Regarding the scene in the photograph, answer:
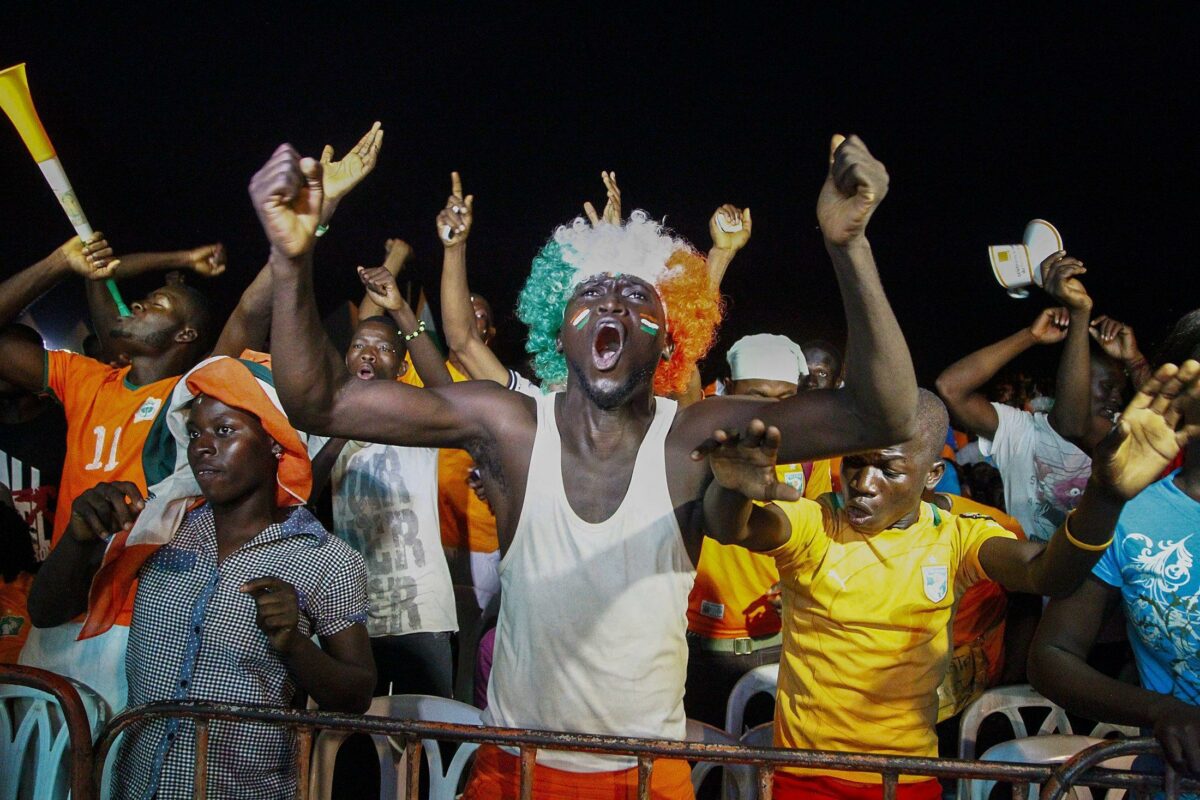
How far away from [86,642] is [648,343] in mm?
2200

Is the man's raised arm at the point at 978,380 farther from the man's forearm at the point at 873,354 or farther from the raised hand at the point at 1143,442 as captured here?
the man's forearm at the point at 873,354

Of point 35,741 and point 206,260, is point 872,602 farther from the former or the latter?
point 206,260

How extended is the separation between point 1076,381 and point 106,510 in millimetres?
4203

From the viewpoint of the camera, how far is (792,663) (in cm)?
286

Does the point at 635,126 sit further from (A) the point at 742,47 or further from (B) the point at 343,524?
(B) the point at 343,524

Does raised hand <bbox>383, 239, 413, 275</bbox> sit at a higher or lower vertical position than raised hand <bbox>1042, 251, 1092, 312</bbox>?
higher

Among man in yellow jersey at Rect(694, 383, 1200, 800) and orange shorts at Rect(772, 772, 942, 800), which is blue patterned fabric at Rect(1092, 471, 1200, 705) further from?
orange shorts at Rect(772, 772, 942, 800)

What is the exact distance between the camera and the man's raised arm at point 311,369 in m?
1.97

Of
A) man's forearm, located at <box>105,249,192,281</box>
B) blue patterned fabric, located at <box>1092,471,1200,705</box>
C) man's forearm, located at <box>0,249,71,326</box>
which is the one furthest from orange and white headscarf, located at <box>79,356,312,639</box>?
blue patterned fabric, located at <box>1092,471,1200,705</box>

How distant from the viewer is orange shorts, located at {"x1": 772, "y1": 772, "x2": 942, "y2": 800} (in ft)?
8.70

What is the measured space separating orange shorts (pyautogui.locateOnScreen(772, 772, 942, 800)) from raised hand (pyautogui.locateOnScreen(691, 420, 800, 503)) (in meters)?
1.32

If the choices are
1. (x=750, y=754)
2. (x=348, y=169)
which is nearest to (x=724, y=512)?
(x=750, y=754)

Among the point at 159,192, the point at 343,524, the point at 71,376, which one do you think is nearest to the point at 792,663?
the point at 343,524

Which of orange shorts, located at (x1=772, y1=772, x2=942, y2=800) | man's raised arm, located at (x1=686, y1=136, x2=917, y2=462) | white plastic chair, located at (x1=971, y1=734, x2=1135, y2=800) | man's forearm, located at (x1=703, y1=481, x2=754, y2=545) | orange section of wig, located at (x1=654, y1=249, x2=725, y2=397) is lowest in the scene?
orange shorts, located at (x1=772, y1=772, x2=942, y2=800)
